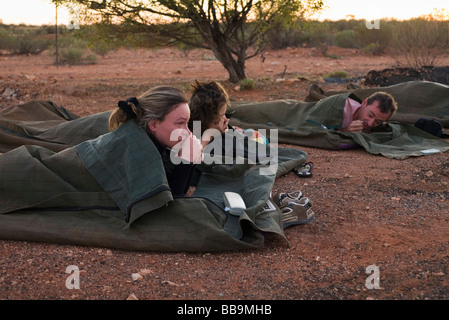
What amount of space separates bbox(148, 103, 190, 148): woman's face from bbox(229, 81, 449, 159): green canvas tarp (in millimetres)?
2578

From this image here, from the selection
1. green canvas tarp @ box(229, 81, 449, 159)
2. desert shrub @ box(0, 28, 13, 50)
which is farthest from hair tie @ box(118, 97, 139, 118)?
desert shrub @ box(0, 28, 13, 50)

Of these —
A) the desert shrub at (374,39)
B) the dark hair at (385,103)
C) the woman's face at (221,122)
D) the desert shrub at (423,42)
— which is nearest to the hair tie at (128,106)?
the woman's face at (221,122)

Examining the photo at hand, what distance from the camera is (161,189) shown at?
2705mm

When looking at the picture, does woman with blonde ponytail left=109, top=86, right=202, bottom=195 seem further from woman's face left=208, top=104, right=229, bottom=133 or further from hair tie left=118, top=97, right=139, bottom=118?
woman's face left=208, top=104, right=229, bottom=133

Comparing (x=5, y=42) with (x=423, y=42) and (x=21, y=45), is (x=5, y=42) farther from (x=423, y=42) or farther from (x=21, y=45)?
(x=423, y=42)

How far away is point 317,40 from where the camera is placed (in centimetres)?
2150

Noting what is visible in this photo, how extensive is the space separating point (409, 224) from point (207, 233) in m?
1.32

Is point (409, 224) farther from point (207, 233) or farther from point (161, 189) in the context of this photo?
point (161, 189)

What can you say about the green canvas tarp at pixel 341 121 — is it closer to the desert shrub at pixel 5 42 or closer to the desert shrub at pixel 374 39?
the desert shrub at pixel 374 39

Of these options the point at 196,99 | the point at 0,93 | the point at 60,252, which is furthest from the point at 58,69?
the point at 60,252

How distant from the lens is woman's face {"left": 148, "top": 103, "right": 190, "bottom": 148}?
117 inches

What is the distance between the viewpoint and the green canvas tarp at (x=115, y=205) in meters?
2.72
